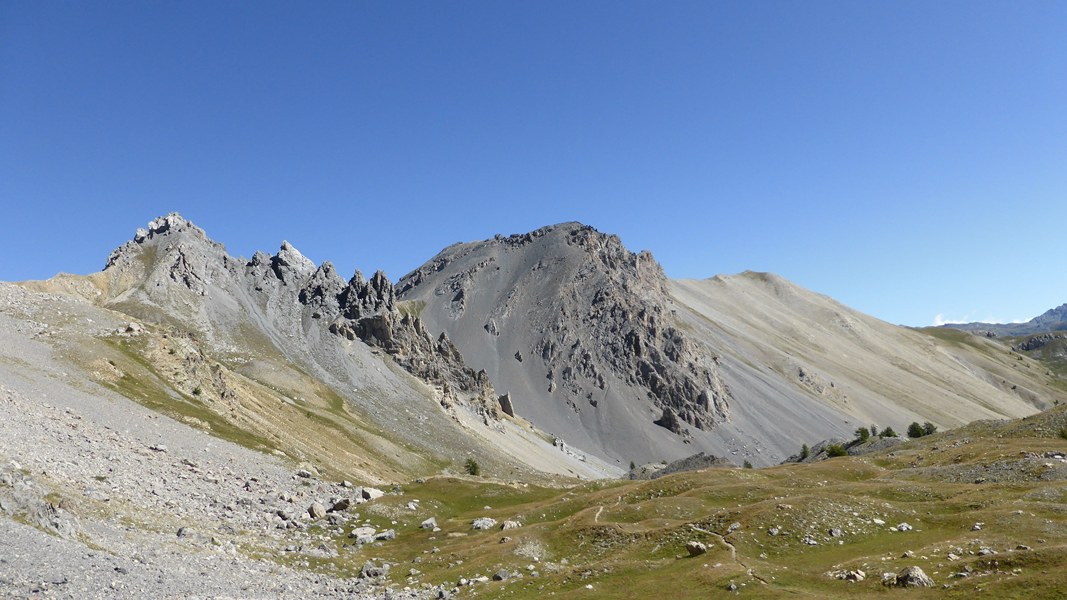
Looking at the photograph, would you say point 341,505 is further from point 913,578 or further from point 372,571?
point 913,578

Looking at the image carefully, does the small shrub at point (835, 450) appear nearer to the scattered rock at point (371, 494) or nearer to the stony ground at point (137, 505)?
the scattered rock at point (371, 494)

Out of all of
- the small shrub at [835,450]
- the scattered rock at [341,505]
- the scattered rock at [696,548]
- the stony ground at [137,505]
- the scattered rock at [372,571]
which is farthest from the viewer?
the small shrub at [835,450]

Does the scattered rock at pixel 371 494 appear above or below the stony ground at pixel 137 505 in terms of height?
below

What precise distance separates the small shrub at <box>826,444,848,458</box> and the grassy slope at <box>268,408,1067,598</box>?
4029cm

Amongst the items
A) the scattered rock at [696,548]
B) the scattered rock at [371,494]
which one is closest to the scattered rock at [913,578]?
the scattered rock at [696,548]

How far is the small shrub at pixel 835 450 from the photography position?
109 meters

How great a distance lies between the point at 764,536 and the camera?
42812 millimetres

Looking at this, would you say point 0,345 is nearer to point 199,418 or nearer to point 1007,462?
point 199,418

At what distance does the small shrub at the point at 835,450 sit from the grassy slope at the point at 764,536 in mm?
40291

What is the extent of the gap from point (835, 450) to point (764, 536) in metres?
78.6

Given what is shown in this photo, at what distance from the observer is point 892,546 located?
39375mm

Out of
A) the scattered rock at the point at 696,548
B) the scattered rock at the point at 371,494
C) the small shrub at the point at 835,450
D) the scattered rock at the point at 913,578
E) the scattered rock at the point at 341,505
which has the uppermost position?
the scattered rock at the point at 913,578

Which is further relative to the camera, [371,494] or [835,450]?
[835,450]

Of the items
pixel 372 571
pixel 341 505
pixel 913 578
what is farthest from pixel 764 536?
pixel 341 505
